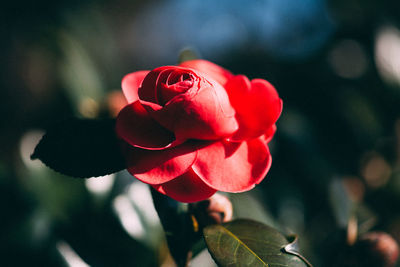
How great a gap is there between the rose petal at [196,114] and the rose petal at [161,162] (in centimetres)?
2

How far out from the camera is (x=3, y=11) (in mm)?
2131

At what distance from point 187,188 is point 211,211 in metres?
0.15

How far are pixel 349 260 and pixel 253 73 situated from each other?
1.26 metres

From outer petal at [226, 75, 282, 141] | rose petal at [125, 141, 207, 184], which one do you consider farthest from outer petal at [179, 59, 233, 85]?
rose petal at [125, 141, 207, 184]

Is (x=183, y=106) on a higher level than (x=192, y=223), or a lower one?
higher

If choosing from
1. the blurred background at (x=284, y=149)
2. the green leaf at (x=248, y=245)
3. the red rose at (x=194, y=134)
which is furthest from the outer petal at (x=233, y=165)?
the blurred background at (x=284, y=149)

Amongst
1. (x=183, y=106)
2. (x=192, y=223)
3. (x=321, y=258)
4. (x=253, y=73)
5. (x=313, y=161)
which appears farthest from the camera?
(x=253, y=73)

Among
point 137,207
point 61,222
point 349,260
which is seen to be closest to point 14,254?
point 61,222

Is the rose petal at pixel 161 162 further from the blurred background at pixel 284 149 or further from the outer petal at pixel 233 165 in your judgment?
the blurred background at pixel 284 149

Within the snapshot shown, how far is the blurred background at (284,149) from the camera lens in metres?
0.92

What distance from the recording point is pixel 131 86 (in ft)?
1.82

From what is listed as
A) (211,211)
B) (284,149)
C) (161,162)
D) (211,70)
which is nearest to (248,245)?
(211,211)

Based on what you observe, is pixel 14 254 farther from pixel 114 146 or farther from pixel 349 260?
pixel 349 260

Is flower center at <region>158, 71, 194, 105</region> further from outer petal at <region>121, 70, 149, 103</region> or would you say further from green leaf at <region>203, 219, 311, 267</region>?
green leaf at <region>203, 219, 311, 267</region>
